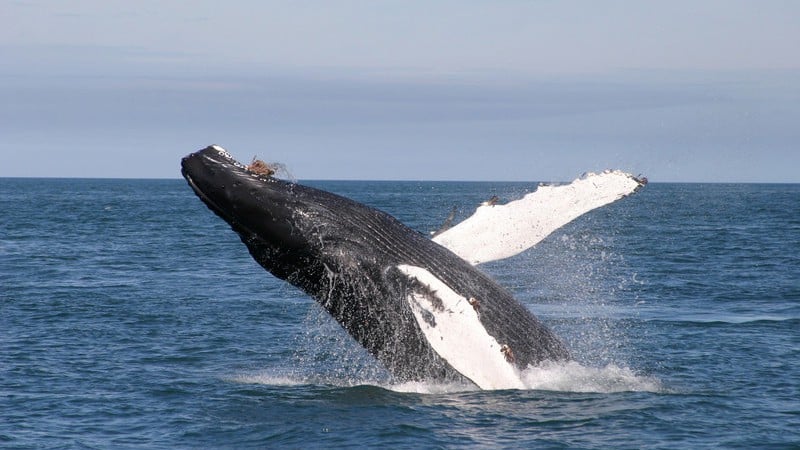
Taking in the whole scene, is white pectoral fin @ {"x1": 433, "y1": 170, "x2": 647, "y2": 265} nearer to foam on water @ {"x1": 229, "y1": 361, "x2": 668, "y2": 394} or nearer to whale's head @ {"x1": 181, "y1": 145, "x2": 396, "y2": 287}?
foam on water @ {"x1": 229, "y1": 361, "x2": 668, "y2": 394}

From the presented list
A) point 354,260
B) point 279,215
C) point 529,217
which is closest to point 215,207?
point 279,215

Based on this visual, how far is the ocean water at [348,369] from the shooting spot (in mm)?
10781

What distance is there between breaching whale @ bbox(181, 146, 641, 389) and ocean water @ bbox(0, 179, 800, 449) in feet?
1.59

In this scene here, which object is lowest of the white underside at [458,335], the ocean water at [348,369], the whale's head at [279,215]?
the ocean water at [348,369]

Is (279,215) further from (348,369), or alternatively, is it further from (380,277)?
(348,369)

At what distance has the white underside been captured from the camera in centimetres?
1064

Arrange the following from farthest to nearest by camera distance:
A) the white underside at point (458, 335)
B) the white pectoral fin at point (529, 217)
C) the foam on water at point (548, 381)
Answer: the white pectoral fin at point (529, 217)
the foam on water at point (548, 381)
the white underside at point (458, 335)

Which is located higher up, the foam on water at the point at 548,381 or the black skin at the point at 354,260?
the black skin at the point at 354,260

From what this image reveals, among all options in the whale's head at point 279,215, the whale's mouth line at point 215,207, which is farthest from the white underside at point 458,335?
the whale's mouth line at point 215,207

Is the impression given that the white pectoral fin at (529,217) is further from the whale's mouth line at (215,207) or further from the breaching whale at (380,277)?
the whale's mouth line at (215,207)

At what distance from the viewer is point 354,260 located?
10992 mm

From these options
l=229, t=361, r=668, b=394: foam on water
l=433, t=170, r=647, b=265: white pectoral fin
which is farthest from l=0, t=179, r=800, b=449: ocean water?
l=433, t=170, r=647, b=265: white pectoral fin

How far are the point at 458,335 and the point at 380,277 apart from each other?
38.7 inches

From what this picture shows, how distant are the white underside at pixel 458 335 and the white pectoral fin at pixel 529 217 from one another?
1.34 m
